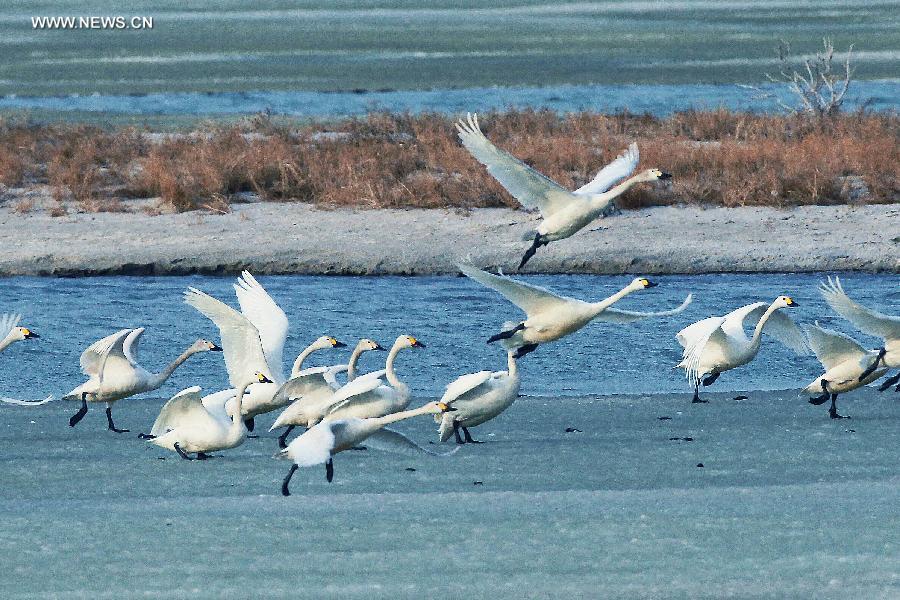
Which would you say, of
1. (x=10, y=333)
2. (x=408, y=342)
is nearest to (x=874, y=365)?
(x=408, y=342)

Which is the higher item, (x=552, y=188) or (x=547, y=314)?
(x=552, y=188)

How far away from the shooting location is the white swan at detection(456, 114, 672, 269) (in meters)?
11.9

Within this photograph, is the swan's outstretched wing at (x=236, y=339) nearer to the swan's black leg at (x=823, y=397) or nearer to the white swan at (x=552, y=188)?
the white swan at (x=552, y=188)

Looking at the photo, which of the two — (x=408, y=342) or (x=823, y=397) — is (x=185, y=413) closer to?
(x=408, y=342)

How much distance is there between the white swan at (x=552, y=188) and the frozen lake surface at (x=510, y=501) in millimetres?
1202

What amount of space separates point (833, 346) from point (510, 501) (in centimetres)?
347

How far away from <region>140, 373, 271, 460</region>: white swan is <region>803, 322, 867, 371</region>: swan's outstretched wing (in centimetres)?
376

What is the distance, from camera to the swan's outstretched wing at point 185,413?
10.6m

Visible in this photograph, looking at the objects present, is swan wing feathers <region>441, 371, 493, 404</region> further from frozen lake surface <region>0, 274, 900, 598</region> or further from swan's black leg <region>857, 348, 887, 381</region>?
swan's black leg <region>857, 348, 887, 381</region>

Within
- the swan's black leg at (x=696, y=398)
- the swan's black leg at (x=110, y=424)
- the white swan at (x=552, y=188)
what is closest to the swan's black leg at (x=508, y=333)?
the white swan at (x=552, y=188)

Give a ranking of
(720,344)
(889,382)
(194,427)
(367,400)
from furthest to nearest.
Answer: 1. (720,344)
2. (889,382)
3. (367,400)
4. (194,427)

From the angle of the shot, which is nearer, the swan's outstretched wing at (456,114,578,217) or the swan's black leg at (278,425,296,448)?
the swan's black leg at (278,425,296,448)

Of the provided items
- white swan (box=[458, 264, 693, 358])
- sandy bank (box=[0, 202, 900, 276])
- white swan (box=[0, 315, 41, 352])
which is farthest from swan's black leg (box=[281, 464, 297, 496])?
sandy bank (box=[0, 202, 900, 276])

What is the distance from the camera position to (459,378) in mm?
11844
